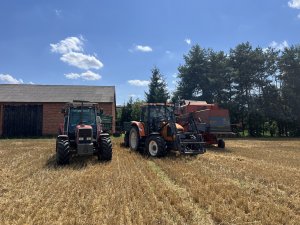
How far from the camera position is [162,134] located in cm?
1304

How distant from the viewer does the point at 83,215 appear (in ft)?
17.1

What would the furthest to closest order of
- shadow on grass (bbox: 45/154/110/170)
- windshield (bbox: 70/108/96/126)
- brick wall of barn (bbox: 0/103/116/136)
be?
brick wall of barn (bbox: 0/103/116/136)
windshield (bbox: 70/108/96/126)
shadow on grass (bbox: 45/154/110/170)

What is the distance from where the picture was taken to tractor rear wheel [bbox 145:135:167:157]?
12.1m

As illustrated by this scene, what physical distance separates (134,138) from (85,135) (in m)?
4.25

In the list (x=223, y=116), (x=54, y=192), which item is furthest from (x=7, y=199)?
(x=223, y=116)

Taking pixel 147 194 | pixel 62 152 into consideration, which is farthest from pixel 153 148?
pixel 147 194

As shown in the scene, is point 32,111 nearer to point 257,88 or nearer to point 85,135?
point 85,135

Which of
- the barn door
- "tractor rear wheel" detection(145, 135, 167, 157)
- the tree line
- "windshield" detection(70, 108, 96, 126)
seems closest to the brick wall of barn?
the barn door

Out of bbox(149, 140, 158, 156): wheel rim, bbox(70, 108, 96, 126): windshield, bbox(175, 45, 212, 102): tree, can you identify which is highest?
bbox(175, 45, 212, 102): tree

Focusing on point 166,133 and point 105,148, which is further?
point 166,133

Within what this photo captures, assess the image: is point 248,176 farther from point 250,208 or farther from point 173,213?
point 173,213

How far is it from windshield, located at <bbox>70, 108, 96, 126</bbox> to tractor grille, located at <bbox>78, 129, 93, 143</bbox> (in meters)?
1.21

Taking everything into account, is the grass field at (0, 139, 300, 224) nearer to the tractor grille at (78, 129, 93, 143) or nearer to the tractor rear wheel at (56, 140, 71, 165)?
the tractor rear wheel at (56, 140, 71, 165)

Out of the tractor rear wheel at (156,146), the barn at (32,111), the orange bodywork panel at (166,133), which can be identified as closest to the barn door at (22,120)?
the barn at (32,111)
